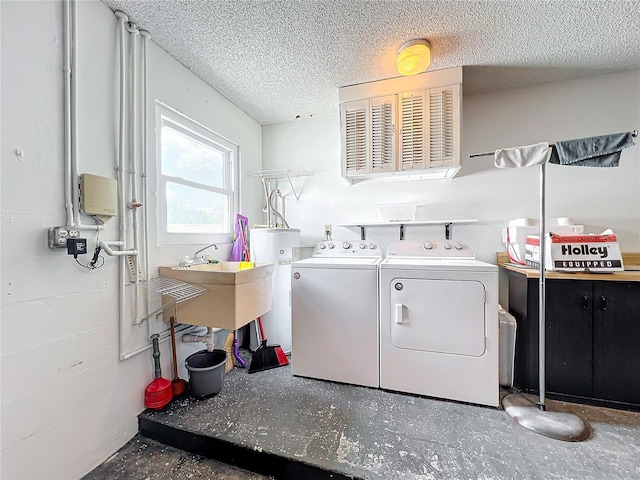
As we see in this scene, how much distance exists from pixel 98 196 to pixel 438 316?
2276mm

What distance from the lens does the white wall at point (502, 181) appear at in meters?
2.21

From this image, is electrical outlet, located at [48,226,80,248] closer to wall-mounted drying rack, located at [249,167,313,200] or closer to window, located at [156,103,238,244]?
window, located at [156,103,238,244]

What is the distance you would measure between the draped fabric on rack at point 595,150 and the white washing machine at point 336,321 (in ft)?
4.73

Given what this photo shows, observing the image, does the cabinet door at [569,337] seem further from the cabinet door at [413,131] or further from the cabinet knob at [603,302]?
the cabinet door at [413,131]

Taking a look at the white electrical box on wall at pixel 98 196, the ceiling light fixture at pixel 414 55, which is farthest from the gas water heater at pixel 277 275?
the ceiling light fixture at pixel 414 55

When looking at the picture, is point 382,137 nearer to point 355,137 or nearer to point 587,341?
point 355,137

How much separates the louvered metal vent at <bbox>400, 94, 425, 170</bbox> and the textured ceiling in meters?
0.30

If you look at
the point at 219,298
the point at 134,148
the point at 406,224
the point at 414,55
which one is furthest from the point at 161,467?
the point at 414,55

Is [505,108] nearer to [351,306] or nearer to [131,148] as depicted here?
[351,306]

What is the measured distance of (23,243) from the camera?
3.82ft

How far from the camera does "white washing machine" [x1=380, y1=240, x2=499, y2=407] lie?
175 centimetres

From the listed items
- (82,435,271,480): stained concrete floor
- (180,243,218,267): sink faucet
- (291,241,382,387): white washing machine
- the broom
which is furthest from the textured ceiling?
(82,435,271,480): stained concrete floor

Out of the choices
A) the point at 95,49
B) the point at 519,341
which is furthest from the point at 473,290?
the point at 95,49

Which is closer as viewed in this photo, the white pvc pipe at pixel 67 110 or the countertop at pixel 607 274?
the white pvc pipe at pixel 67 110
